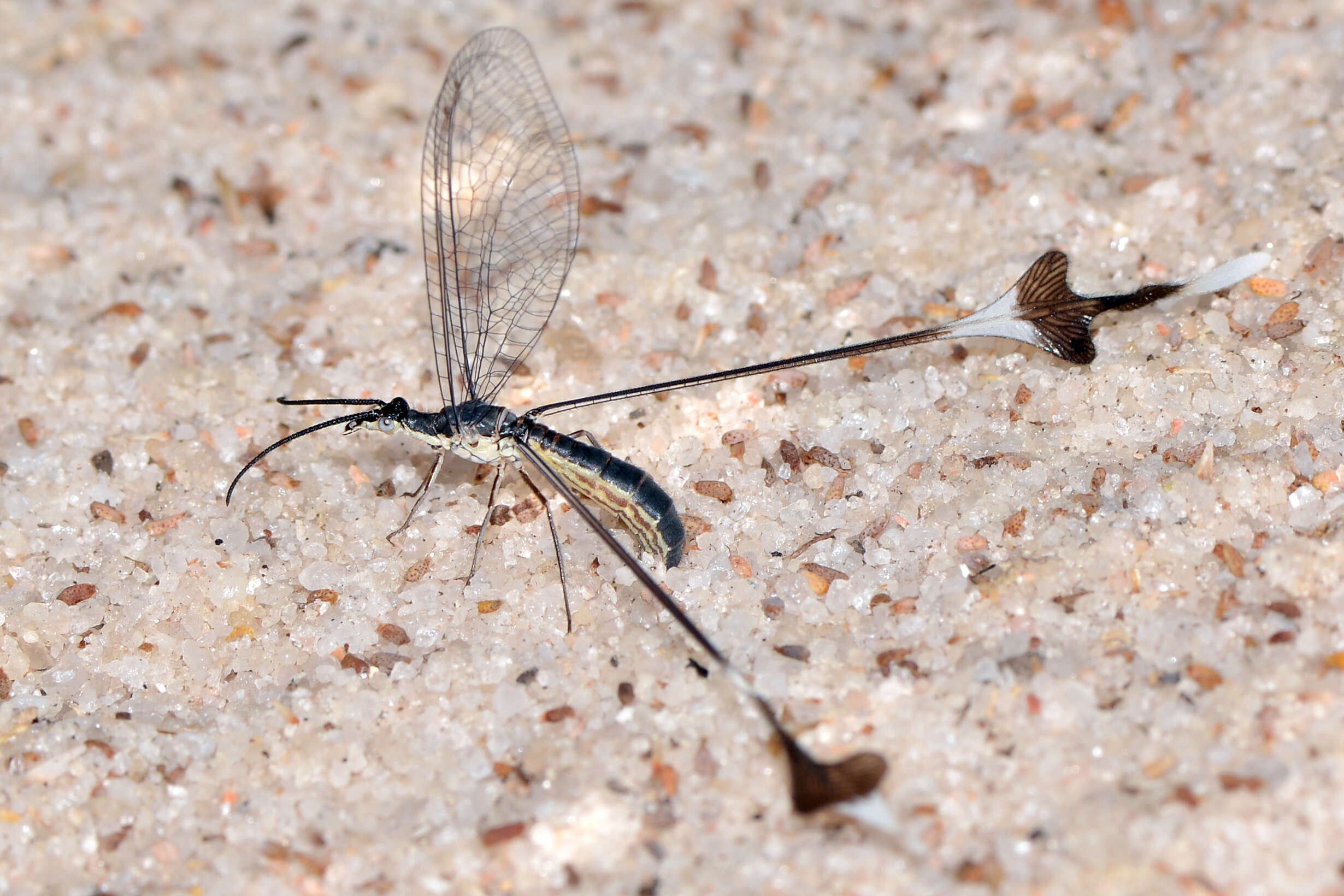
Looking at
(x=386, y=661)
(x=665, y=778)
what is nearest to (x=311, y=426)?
(x=386, y=661)

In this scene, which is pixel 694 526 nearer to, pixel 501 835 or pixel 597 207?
pixel 501 835

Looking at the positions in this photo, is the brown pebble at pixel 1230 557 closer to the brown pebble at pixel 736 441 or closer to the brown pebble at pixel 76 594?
the brown pebble at pixel 736 441

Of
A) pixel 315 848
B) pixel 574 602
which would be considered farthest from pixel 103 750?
pixel 574 602

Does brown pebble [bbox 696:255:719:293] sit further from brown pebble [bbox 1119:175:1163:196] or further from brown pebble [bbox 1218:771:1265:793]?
brown pebble [bbox 1218:771:1265:793]

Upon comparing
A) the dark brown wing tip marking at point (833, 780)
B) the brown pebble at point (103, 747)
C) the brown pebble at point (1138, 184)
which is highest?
the brown pebble at point (1138, 184)

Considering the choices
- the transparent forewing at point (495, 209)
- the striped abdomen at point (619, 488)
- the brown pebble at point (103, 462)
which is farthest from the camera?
the transparent forewing at point (495, 209)

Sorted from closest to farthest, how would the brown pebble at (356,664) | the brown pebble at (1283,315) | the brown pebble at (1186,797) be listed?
the brown pebble at (1186,797) < the brown pebble at (356,664) < the brown pebble at (1283,315)

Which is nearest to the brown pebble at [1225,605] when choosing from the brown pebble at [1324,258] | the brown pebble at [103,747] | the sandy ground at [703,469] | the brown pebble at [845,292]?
the sandy ground at [703,469]
